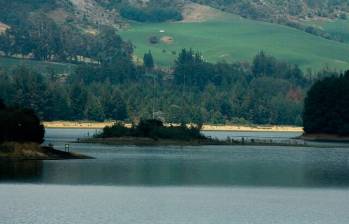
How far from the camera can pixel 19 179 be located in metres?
125

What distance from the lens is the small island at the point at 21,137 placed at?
145625 mm

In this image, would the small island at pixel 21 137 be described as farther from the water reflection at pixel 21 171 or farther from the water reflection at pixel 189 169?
the water reflection at pixel 21 171

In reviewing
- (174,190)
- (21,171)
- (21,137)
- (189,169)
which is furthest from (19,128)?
(174,190)

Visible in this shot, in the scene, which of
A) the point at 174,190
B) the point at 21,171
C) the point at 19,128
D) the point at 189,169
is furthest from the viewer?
the point at 189,169

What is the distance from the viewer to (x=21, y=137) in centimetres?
14850

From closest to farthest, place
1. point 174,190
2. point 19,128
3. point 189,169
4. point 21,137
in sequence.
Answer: point 174,190, point 19,128, point 21,137, point 189,169

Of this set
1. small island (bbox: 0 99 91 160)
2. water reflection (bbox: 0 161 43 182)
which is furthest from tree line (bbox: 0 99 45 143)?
water reflection (bbox: 0 161 43 182)

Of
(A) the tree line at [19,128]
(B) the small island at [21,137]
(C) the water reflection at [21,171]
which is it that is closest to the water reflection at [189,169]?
(C) the water reflection at [21,171]

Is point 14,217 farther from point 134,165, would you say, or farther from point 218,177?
point 134,165

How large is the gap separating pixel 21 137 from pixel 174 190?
33.9 metres

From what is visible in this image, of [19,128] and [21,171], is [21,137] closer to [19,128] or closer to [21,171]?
[19,128]

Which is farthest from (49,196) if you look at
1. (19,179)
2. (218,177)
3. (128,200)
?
(218,177)

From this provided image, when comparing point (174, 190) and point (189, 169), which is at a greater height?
point (189, 169)

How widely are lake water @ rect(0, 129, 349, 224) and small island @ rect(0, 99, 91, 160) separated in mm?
2513
